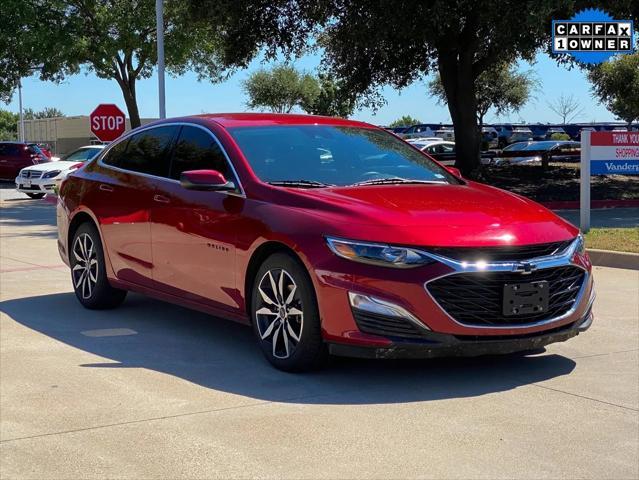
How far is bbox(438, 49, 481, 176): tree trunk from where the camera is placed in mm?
22055

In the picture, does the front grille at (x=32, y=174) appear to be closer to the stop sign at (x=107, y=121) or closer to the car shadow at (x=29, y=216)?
the car shadow at (x=29, y=216)

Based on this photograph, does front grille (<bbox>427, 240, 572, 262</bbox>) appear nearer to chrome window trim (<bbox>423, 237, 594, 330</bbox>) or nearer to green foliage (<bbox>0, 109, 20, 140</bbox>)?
chrome window trim (<bbox>423, 237, 594, 330</bbox>)

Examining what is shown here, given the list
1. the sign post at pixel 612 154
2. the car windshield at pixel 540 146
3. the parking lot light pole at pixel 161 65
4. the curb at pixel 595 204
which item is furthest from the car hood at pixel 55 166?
the car windshield at pixel 540 146

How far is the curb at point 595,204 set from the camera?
18.4 meters

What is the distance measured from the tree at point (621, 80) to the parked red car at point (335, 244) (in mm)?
46544

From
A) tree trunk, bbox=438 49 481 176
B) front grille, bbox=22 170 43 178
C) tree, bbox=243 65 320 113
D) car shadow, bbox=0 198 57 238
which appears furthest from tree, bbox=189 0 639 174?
tree, bbox=243 65 320 113

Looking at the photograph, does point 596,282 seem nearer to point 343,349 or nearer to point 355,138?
point 355,138

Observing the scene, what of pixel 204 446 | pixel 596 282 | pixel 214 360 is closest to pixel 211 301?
pixel 214 360

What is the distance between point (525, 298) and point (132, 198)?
348 cm

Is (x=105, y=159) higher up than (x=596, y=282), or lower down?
higher up

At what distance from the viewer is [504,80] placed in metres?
66.5

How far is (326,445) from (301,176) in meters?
2.33

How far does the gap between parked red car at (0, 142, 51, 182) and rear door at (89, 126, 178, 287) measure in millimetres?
28787

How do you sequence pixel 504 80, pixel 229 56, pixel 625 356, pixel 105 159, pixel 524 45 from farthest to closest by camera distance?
pixel 504 80, pixel 229 56, pixel 524 45, pixel 105 159, pixel 625 356
